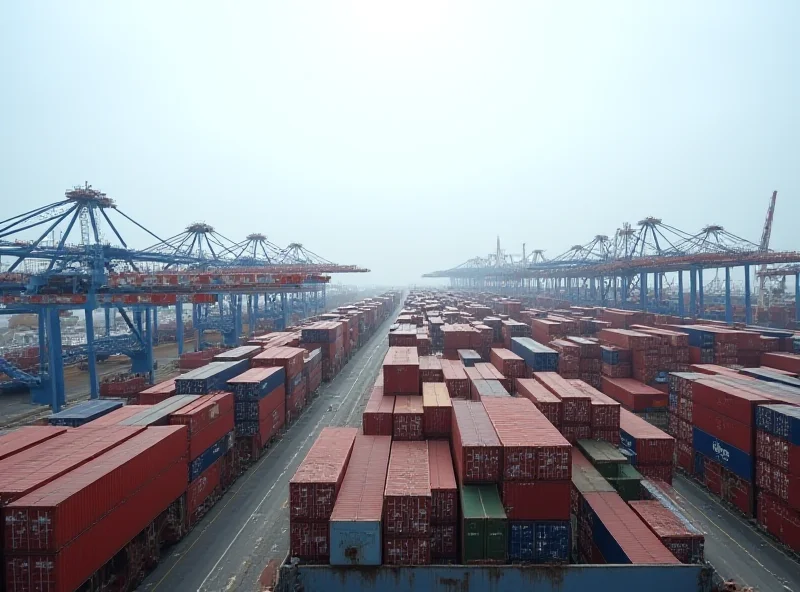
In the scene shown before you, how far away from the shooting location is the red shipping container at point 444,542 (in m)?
14.4

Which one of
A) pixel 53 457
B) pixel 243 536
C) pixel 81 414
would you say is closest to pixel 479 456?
pixel 243 536

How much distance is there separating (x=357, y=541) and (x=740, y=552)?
49.4 ft

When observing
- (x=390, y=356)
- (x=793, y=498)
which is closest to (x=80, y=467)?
(x=390, y=356)

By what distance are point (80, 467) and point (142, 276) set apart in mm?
27842

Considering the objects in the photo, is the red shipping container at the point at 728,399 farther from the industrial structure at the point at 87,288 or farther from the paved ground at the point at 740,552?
the industrial structure at the point at 87,288

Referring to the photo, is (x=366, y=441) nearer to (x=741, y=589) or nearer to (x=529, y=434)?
(x=529, y=434)

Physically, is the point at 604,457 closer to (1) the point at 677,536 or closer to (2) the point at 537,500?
(1) the point at 677,536

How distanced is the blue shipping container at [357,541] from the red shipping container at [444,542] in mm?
2434

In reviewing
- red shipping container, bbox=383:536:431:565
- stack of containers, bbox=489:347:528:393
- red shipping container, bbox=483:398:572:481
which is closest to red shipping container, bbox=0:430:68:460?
red shipping container, bbox=383:536:431:565

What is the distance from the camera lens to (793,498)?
15.8 metres

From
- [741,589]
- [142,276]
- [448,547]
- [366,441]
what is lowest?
[741,589]

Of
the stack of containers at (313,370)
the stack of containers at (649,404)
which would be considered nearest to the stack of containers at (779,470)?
the stack of containers at (649,404)

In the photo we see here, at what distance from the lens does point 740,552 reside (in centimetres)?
1623

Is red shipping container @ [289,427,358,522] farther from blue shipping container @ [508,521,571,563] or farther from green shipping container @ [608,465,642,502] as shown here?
green shipping container @ [608,465,642,502]
